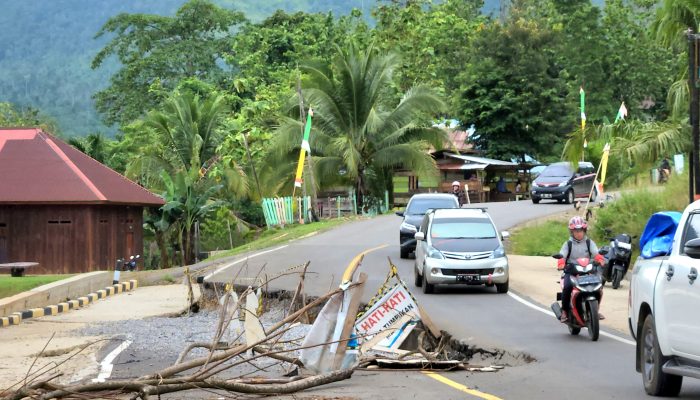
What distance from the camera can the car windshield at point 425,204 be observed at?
112 feet

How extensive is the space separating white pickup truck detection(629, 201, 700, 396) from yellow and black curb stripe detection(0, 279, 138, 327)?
15479mm

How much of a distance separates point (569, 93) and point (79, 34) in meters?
112

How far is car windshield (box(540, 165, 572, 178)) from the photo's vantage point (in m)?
53.8

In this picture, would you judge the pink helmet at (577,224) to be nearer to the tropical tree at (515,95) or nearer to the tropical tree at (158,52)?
the tropical tree at (515,95)

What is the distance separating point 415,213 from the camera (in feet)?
112

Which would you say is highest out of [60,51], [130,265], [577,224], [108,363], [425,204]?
[60,51]

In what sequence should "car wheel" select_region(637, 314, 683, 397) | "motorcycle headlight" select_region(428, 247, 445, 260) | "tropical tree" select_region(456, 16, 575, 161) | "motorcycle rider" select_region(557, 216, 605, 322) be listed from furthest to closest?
"tropical tree" select_region(456, 16, 575, 161), "motorcycle headlight" select_region(428, 247, 445, 260), "motorcycle rider" select_region(557, 216, 605, 322), "car wheel" select_region(637, 314, 683, 397)

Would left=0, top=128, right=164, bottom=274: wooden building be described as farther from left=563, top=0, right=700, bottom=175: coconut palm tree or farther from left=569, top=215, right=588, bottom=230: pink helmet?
left=569, top=215, right=588, bottom=230: pink helmet

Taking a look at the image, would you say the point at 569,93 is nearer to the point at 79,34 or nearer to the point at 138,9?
the point at 79,34

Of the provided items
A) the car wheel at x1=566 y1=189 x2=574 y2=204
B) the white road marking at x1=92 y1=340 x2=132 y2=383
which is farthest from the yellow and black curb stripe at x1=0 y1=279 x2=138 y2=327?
the car wheel at x1=566 y1=189 x2=574 y2=204

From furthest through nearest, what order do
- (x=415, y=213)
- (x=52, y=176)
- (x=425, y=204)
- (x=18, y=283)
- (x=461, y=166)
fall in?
(x=461, y=166) < (x=52, y=176) < (x=425, y=204) < (x=415, y=213) < (x=18, y=283)

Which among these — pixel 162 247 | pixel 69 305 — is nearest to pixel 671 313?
pixel 69 305

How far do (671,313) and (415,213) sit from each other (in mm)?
23810

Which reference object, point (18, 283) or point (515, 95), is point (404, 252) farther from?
point (515, 95)
